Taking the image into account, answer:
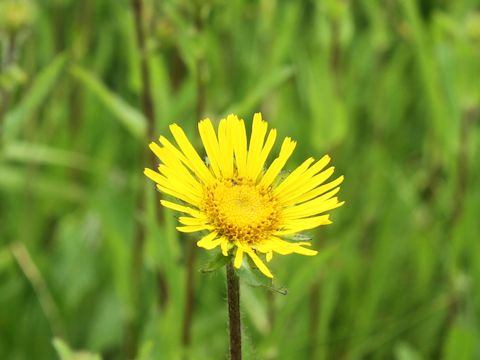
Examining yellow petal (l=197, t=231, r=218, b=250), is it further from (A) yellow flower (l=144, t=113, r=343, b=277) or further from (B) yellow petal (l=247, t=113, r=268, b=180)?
(B) yellow petal (l=247, t=113, r=268, b=180)

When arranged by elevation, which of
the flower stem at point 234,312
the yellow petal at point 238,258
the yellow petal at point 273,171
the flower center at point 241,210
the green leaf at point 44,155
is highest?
the green leaf at point 44,155

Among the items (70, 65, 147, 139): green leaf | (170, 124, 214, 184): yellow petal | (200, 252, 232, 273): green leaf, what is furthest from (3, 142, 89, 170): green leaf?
(200, 252, 232, 273): green leaf

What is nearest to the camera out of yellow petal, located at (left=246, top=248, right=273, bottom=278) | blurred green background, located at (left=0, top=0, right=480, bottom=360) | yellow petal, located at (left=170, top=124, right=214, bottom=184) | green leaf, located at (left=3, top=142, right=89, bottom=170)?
yellow petal, located at (left=246, top=248, right=273, bottom=278)

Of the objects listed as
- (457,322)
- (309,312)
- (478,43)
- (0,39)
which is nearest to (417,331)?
(457,322)

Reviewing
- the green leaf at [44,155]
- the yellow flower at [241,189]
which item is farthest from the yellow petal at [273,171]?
the green leaf at [44,155]

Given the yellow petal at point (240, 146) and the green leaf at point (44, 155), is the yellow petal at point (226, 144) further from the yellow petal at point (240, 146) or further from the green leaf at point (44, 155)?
the green leaf at point (44, 155)

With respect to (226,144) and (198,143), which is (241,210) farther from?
(198,143)

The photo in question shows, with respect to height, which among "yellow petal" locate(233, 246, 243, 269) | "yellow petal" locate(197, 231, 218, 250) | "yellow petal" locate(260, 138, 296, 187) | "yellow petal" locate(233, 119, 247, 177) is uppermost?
"yellow petal" locate(233, 119, 247, 177)
